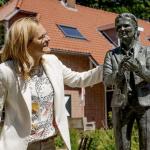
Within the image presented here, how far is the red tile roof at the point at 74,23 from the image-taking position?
2255cm

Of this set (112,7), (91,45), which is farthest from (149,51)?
(112,7)

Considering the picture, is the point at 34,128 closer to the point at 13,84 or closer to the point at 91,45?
the point at 13,84

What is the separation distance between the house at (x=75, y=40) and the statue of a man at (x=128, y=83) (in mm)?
16336

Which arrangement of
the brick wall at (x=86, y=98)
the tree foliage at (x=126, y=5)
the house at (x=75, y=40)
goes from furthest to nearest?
the tree foliage at (x=126, y=5) → the brick wall at (x=86, y=98) → the house at (x=75, y=40)

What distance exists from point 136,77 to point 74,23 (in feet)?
68.8

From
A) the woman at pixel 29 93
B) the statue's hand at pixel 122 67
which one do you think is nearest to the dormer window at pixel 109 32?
the statue's hand at pixel 122 67

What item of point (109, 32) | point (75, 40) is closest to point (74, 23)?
point (109, 32)

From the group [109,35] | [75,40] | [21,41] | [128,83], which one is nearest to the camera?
[21,41]

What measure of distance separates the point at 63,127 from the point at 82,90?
1857 cm

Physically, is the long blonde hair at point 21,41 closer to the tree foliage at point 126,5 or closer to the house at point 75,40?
the house at point 75,40

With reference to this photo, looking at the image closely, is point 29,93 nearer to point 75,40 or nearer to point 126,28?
point 126,28

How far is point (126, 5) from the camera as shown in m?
35.5

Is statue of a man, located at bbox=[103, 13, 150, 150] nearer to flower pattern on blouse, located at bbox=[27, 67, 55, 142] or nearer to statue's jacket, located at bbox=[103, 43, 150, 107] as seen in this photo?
statue's jacket, located at bbox=[103, 43, 150, 107]

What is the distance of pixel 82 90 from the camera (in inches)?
887
